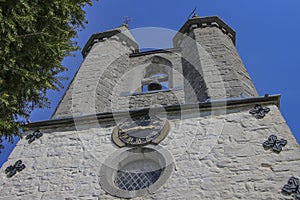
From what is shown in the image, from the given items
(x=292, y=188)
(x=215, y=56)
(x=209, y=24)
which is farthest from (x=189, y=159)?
(x=209, y=24)

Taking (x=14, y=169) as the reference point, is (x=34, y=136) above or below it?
above

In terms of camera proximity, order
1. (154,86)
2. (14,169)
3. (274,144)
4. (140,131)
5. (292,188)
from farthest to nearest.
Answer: (154,86) → (140,131) → (14,169) → (274,144) → (292,188)

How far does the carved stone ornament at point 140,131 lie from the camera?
6.84 metres

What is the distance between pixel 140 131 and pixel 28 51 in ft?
9.78

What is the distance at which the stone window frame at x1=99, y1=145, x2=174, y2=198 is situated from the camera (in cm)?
584

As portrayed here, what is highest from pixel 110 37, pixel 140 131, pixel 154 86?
pixel 110 37

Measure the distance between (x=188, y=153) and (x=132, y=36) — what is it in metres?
8.11

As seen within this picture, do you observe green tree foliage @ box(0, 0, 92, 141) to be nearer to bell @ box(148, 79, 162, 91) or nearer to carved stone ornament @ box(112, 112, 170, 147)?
carved stone ornament @ box(112, 112, 170, 147)

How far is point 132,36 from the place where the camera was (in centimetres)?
1380

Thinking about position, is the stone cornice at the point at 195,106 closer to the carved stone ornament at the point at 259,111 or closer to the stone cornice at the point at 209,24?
the carved stone ornament at the point at 259,111

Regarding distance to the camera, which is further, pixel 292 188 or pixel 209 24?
pixel 209 24

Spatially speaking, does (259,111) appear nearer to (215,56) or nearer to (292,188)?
(292,188)

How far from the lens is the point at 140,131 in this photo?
7082 mm

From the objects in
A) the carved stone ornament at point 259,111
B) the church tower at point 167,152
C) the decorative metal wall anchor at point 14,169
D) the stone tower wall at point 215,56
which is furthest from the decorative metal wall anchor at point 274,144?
the decorative metal wall anchor at point 14,169
